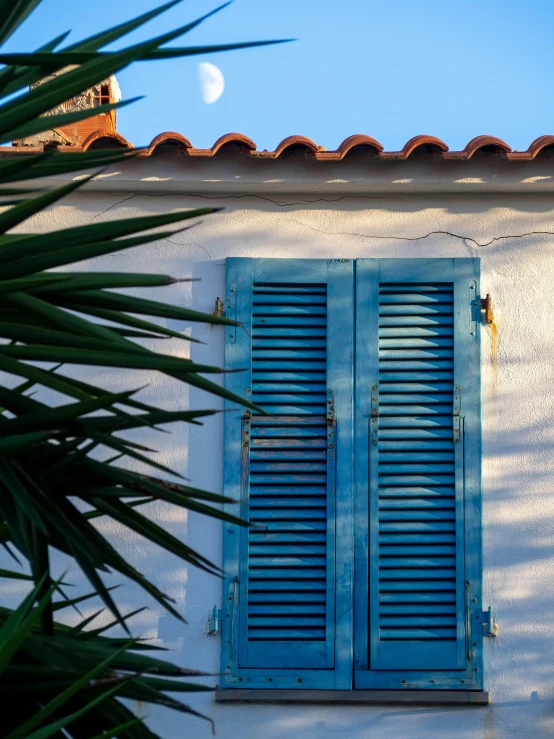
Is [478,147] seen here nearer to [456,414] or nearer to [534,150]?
[534,150]

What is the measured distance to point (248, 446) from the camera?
4152mm

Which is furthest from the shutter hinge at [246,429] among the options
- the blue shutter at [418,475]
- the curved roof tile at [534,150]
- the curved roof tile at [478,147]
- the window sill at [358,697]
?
the curved roof tile at [534,150]

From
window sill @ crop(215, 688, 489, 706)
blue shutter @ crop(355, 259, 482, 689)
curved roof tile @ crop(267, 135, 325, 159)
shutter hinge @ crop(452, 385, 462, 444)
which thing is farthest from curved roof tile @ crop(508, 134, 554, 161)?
window sill @ crop(215, 688, 489, 706)

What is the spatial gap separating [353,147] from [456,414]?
47.7 inches

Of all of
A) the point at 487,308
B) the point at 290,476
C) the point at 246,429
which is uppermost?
the point at 487,308

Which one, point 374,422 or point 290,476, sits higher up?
point 374,422

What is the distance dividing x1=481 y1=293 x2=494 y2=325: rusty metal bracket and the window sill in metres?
1.57

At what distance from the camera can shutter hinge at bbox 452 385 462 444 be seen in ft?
13.7

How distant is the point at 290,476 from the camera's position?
4160 mm

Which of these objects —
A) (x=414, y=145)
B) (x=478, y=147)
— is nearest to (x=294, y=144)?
(x=414, y=145)

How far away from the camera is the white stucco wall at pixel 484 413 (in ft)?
13.2

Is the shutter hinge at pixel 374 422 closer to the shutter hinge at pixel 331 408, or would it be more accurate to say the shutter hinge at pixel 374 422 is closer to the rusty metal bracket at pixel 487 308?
the shutter hinge at pixel 331 408

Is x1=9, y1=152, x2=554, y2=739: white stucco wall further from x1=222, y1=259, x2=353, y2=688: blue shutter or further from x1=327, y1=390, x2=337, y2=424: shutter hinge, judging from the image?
x1=327, y1=390, x2=337, y2=424: shutter hinge

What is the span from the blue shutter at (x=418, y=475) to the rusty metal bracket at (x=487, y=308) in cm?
4
